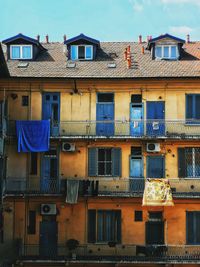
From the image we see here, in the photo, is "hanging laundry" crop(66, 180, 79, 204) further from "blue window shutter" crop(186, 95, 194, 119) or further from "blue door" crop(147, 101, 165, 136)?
"blue window shutter" crop(186, 95, 194, 119)

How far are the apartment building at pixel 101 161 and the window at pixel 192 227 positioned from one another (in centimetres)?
6

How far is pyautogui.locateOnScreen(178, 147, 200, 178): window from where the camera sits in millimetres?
32719

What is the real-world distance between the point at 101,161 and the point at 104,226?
3829mm

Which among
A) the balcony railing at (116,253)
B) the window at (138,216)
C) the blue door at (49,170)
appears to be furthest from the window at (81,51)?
the balcony railing at (116,253)

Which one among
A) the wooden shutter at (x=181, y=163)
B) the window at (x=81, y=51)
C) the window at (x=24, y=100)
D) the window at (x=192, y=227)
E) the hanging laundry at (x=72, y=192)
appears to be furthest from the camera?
the window at (x=81, y=51)

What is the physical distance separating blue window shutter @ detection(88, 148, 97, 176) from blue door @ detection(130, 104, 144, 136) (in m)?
2.57

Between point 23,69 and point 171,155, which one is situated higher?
point 23,69

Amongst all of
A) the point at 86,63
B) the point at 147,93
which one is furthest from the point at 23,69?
the point at 147,93

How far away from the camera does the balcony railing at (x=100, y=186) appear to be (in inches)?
1268

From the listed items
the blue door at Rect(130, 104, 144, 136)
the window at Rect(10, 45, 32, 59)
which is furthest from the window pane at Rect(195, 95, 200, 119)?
the window at Rect(10, 45, 32, 59)

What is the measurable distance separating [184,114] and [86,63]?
22.9ft

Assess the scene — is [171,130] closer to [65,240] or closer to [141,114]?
[141,114]

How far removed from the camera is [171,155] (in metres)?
32.9

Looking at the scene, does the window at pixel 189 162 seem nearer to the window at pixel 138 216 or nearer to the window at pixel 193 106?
the window at pixel 193 106
